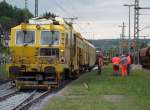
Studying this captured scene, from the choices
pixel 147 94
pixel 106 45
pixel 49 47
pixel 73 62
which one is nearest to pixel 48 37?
pixel 49 47

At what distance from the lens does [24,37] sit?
2806cm

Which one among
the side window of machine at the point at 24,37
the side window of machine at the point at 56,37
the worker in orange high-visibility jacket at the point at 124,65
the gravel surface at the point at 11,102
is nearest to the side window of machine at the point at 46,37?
the side window of machine at the point at 56,37

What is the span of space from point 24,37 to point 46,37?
3.76ft

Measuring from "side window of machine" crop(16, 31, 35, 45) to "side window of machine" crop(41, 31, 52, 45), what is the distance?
506mm

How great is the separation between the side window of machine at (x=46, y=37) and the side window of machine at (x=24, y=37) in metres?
0.51

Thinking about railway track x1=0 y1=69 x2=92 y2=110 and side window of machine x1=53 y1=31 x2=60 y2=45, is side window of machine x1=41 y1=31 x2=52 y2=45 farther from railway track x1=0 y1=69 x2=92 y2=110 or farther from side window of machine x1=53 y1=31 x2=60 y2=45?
railway track x1=0 y1=69 x2=92 y2=110

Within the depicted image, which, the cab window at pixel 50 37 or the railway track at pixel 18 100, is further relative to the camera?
the cab window at pixel 50 37

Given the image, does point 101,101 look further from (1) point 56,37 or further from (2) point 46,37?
(2) point 46,37

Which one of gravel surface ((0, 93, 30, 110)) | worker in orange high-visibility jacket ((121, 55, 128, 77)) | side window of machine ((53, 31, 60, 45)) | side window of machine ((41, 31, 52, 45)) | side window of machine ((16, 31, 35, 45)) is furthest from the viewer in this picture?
worker in orange high-visibility jacket ((121, 55, 128, 77))

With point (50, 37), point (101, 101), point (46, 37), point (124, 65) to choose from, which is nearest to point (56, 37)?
point (50, 37)

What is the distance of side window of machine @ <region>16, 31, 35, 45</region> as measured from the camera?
2792cm

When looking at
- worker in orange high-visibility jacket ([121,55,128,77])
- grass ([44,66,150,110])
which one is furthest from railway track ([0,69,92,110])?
worker in orange high-visibility jacket ([121,55,128,77])

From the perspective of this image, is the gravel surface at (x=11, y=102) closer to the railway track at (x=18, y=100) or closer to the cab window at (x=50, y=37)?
the railway track at (x=18, y=100)

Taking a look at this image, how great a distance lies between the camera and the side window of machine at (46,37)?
27.7 m
